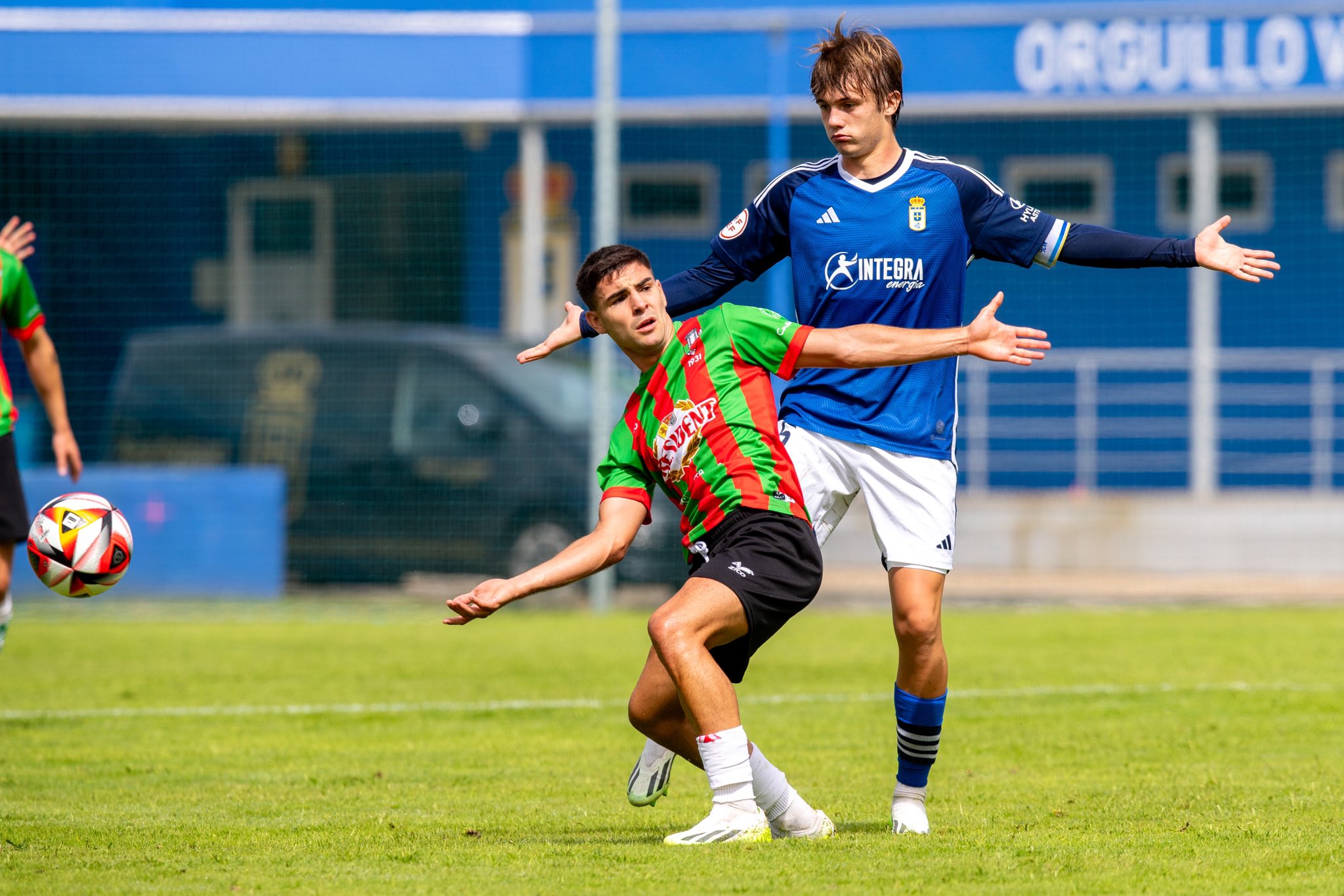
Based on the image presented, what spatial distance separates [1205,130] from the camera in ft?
53.3

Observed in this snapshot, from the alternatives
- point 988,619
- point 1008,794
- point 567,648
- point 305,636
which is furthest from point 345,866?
point 988,619

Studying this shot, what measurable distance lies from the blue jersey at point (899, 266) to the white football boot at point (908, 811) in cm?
97

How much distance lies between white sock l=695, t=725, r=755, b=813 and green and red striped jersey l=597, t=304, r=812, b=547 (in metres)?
0.62

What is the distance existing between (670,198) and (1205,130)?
5.74 m

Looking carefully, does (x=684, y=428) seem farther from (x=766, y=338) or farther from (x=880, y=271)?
(x=880, y=271)

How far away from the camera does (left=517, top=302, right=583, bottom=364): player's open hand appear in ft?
17.1

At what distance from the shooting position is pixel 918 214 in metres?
5.21

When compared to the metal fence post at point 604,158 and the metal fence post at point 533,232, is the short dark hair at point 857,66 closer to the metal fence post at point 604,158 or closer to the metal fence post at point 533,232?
the metal fence post at point 604,158

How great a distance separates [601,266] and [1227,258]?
5.67 ft

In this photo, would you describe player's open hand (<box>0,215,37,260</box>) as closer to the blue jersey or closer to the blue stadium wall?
the blue jersey

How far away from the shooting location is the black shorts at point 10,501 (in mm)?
6930

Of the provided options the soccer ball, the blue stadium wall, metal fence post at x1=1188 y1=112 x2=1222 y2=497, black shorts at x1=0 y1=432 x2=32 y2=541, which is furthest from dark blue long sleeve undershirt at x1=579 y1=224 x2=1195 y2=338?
the blue stadium wall

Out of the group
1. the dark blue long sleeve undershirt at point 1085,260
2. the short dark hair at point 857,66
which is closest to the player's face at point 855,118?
the short dark hair at point 857,66

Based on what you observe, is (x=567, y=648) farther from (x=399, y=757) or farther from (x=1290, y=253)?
(x=1290, y=253)
